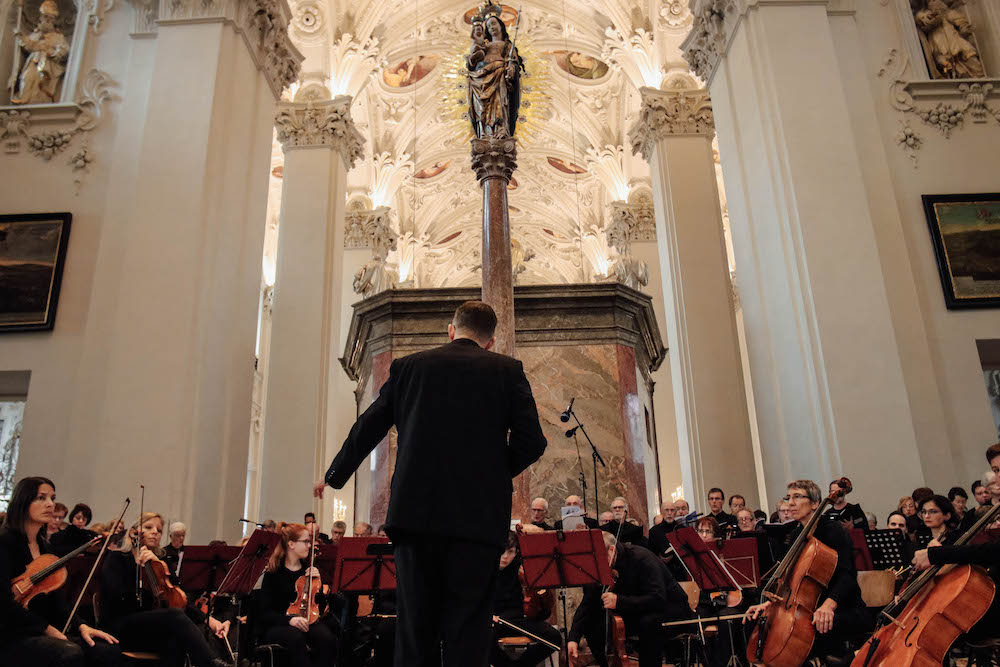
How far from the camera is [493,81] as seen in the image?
10.7 metres

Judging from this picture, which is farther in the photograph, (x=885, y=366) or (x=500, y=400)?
(x=885, y=366)

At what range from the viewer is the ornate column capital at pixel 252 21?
30.5 ft

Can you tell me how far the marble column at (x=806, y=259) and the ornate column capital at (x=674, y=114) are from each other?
3634 mm

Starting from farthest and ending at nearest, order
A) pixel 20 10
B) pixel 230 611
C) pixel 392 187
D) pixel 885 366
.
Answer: pixel 392 187 → pixel 20 10 → pixel 885 366 → pixel 230 611

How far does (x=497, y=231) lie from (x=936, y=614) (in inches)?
294

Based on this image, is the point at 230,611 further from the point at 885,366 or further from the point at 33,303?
the point at 885,366

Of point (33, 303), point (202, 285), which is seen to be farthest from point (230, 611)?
point (33, 303)

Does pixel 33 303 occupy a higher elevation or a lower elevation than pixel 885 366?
higher

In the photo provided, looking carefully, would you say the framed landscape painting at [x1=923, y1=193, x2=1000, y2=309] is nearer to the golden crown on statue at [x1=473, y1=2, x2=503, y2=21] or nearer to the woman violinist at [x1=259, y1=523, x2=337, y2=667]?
the golden crown on statue at [x1=473, y1=2, x2=503, y2=21]

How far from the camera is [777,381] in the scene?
859cm

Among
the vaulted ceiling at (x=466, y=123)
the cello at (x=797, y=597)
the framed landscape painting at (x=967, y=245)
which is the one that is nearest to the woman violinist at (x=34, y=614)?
the cello at (x=797, y=597)

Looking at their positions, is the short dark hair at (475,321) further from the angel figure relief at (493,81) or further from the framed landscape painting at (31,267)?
the angel figure relief at (493,81)

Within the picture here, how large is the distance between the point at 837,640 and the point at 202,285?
6624mm

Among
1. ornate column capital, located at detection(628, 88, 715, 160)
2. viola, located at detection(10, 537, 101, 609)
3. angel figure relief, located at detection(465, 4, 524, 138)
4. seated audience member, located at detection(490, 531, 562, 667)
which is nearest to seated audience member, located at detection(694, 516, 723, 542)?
seated audience member, located at detection(490, 531, 562, 667)
